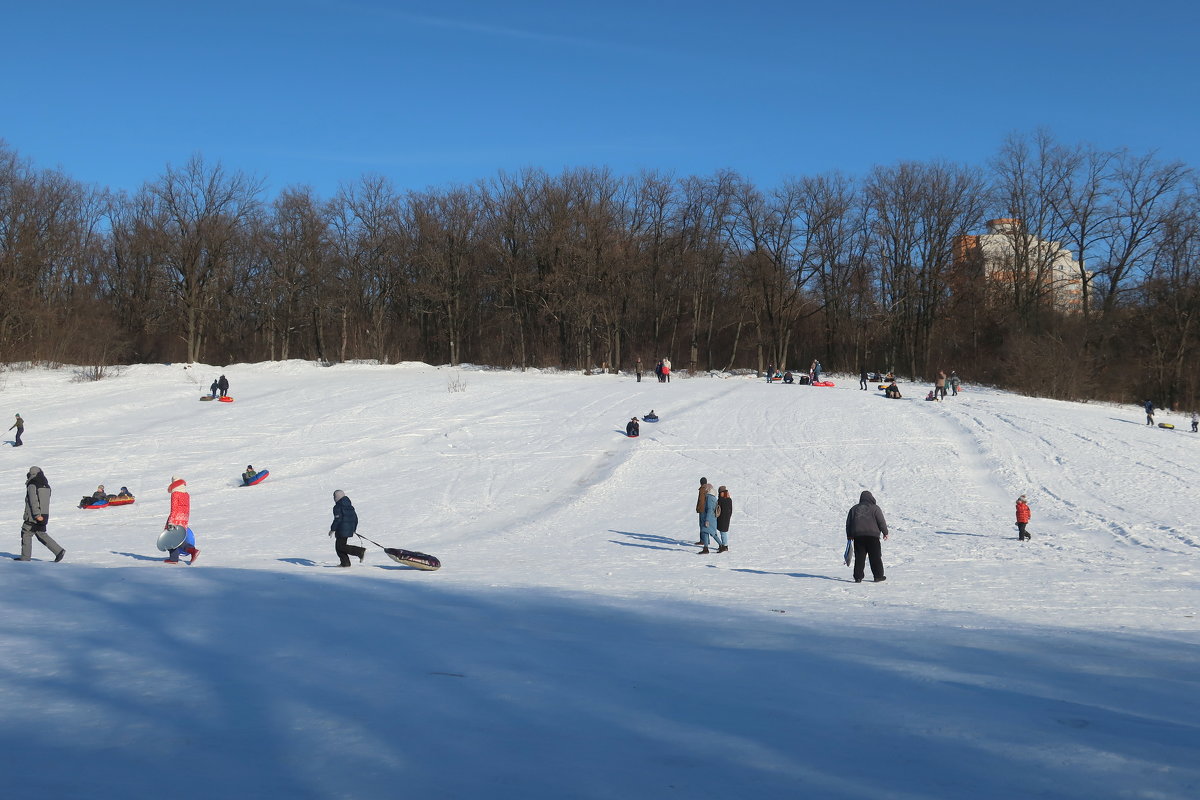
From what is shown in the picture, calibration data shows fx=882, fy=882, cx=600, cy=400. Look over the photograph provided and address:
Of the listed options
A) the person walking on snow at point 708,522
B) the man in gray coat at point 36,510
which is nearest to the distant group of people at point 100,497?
the man in gray coat at point 36,510

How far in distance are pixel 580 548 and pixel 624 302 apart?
4722 centimetres

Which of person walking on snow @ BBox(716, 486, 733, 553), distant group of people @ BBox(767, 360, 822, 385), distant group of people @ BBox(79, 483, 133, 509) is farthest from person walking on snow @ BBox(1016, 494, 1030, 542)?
distant group of people @ BBox(767, 360, 822, 385)

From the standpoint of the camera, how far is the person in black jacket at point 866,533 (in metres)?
12.7

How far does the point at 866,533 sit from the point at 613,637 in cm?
570

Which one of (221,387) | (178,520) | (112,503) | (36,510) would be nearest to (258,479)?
(112,503)

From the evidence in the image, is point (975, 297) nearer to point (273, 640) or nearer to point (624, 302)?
point (624, 302)

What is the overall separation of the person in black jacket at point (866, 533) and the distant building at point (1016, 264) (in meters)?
50.6

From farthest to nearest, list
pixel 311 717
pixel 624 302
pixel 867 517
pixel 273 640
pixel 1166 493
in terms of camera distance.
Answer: pixel 624 302
pixel 1166 493
pixel 867 517
pixel 273 640
pixel 311 717

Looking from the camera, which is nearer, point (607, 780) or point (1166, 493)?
point (607, 780)

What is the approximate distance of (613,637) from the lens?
8.34 metres

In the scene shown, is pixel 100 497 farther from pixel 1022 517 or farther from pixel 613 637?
pixel 1022 517

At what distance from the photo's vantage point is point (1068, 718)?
227 inches

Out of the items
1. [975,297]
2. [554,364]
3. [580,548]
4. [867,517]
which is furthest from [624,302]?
[867,517]

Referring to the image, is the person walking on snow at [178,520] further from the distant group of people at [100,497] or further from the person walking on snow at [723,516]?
the person walking on snow at [723,516]
